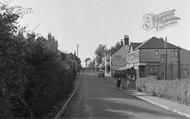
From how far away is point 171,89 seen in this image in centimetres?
2492

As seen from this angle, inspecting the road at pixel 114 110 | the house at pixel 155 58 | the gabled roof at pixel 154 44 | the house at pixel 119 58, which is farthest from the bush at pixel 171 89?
the house at pixel 119 58

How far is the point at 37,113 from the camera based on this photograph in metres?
13.2

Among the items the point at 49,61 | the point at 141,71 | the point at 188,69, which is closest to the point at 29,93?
the point at 49,61

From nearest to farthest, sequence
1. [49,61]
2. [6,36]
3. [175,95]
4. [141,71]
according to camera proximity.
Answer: [6,36]
[49,61]
[175,95]
[141,71]

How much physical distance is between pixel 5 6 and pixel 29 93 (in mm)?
5613

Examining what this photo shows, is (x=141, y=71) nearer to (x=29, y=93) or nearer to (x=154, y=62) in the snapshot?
(x=154, y=62)

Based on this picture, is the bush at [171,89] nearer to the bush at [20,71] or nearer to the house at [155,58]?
the bush at [20,71]

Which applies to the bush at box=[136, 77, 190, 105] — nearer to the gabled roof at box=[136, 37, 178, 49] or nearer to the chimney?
the gabled roof at box=[136, 37, 178, 49]

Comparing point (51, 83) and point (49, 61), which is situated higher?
point (49, 61)

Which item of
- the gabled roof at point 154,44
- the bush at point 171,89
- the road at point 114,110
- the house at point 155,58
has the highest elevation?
the gabled roof at point 154,44

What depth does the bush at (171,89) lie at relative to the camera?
21694 millimetres

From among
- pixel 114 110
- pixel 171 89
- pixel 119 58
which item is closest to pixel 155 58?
pixel 119 58

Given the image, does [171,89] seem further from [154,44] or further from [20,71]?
[154,44]

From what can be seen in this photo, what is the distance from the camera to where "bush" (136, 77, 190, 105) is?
21694 millimetres
